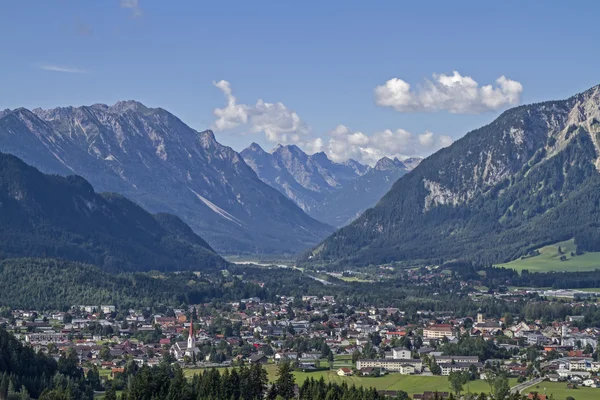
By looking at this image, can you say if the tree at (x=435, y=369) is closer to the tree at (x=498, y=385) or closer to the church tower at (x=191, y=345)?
the tree at (x=498, y=385)

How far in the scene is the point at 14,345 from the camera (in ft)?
358

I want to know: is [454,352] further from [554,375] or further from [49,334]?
[49,334]

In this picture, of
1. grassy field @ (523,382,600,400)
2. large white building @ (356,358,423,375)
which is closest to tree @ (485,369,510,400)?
grassy field @ (523,382,600,400)

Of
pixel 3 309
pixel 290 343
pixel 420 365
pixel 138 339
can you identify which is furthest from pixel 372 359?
pixel 3 309

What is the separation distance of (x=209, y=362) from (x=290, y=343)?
59.8 feet

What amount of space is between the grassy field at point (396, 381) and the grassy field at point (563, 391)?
3.30 m

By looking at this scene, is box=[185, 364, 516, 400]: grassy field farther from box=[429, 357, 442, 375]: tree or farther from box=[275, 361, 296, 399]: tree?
box=[275, 361, 296, 399]: tree

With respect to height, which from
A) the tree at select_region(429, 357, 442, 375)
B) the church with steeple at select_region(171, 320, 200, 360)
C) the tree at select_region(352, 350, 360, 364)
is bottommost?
the tree at select_region(429, 357, 442, 375)

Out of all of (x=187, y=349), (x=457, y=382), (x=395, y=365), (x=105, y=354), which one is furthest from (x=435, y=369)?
(x=105, y=354)

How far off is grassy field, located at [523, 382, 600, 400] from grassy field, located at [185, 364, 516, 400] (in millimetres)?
3302

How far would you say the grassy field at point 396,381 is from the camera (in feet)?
379

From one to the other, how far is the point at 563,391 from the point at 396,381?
17095 millimetres

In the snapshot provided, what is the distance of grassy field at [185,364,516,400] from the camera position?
116 metres

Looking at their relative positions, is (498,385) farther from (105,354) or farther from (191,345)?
(105,354)
